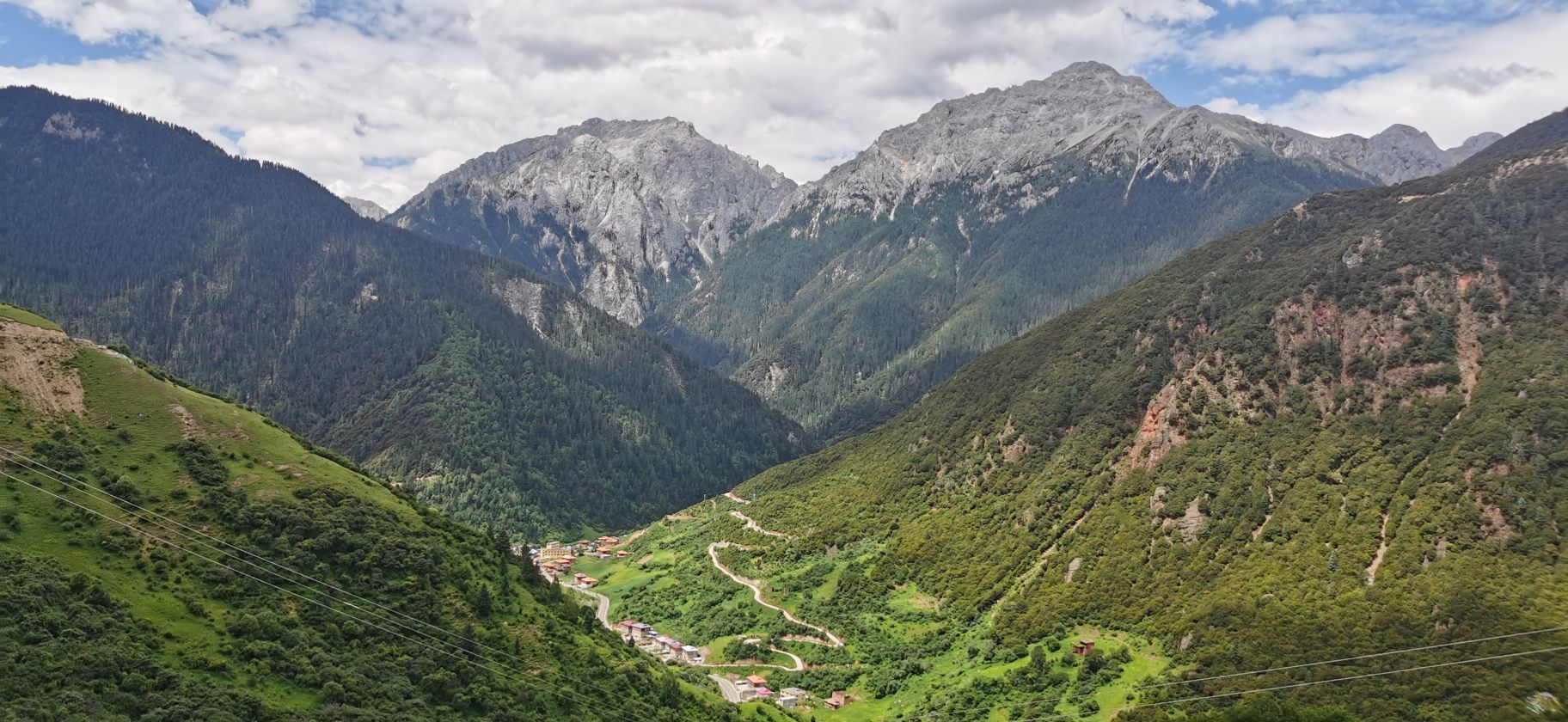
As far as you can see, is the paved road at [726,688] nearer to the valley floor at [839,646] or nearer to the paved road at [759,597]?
the valley floor at [839,646]

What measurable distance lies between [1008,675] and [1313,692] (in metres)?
33.2

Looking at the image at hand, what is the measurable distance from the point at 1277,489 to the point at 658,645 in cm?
8720

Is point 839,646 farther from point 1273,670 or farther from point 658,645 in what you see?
point 1273,670

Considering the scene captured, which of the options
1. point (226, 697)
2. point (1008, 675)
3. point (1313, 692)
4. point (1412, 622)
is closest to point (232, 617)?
point (226, 697)

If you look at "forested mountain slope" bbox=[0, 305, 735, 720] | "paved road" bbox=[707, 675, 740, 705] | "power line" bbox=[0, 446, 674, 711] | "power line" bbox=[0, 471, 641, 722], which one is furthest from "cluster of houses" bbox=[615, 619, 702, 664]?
"power line" bbox=[0, 446, 674, 711]

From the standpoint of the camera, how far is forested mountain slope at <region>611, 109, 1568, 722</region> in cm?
8856

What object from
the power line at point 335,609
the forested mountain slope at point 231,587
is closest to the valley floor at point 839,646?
the forested mountain slope at point 231,587

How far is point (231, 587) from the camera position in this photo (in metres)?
70.3

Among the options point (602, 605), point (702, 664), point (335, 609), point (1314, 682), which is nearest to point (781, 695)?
point (702, 664)

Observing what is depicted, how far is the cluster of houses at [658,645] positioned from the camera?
132m

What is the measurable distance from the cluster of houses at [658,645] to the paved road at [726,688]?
8.10 metres

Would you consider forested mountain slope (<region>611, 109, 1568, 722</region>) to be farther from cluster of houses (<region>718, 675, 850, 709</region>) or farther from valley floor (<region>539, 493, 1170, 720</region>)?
cluster of houses (<region>718, 675, 850, 709</region>)

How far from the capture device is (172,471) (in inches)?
3164

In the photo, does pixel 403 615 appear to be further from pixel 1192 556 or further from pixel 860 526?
pixel 860 526
